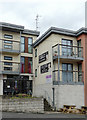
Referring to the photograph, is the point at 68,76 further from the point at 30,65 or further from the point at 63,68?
the point at 30,65

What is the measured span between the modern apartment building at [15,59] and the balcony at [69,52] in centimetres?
494

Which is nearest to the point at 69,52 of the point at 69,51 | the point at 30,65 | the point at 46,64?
the point at 69,51

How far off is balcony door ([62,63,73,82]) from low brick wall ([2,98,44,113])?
14.3ft

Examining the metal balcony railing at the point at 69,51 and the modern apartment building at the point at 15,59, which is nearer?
the metal balcony railing at the point at 69,51

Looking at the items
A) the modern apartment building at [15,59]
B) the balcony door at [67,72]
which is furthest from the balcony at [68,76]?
the modern apartment building at [15,59]

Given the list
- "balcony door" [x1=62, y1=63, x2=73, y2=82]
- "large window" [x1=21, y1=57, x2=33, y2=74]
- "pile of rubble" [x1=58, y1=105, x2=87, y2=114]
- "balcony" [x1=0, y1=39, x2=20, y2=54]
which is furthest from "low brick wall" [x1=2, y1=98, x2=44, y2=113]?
"large window" [x1=21, y1=57, x2=33, y2=74]

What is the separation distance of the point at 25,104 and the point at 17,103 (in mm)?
619

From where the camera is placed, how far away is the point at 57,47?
17.1m

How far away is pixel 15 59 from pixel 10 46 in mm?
1614

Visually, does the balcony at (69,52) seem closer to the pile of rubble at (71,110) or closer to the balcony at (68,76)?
the balcony at (68,76)

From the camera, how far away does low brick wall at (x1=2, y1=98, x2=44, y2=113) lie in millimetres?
13242

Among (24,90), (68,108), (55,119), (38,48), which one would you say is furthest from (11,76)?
(55,119)

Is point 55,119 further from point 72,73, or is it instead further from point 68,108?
point 72,73

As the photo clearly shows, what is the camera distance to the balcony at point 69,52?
656 inches
